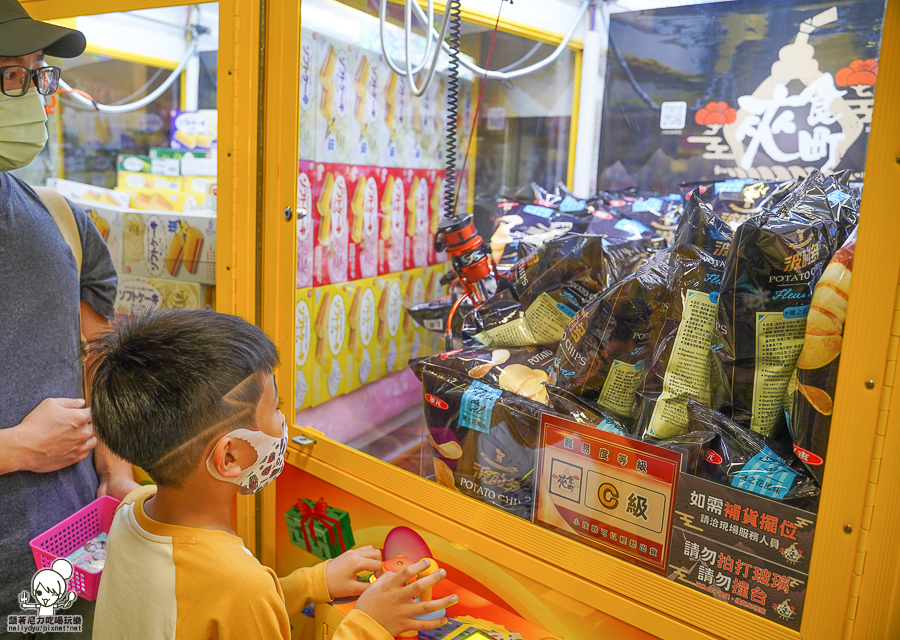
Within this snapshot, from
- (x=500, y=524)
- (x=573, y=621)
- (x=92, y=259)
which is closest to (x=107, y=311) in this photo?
(x=92, y=259)

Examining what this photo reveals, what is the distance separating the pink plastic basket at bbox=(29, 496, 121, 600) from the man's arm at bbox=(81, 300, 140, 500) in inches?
1.8

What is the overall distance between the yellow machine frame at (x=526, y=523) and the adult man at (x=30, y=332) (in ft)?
1.14

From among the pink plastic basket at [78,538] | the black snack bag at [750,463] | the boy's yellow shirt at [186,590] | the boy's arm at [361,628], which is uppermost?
the black snack bag at [750,463]

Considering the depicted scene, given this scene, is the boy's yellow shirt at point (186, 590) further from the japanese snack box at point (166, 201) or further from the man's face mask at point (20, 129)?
the japanese snack box at point (166, 201)

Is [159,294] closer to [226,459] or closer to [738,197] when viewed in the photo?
[226,459]

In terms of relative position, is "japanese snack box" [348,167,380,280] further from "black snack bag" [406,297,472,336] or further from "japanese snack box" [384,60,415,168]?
"black snack bag" [406,297,472,336]

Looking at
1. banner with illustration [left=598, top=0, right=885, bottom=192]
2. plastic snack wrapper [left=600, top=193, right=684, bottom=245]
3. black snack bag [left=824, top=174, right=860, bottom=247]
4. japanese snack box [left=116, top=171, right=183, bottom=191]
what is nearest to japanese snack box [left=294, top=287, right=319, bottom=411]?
plastic snack wrapper [left=600, top=193, right=684, bottom=245]

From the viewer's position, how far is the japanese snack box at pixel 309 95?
5.95 ft

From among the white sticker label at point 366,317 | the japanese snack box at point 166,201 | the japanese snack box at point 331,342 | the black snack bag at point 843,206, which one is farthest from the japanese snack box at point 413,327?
the black snack bag at point 843,206

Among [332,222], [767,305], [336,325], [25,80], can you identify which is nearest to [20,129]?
[25,80]

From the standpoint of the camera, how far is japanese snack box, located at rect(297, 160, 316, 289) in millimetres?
1858

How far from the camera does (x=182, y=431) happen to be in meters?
1.11

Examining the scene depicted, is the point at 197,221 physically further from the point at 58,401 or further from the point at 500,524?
the point at 500,524

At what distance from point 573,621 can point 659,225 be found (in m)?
1.19
